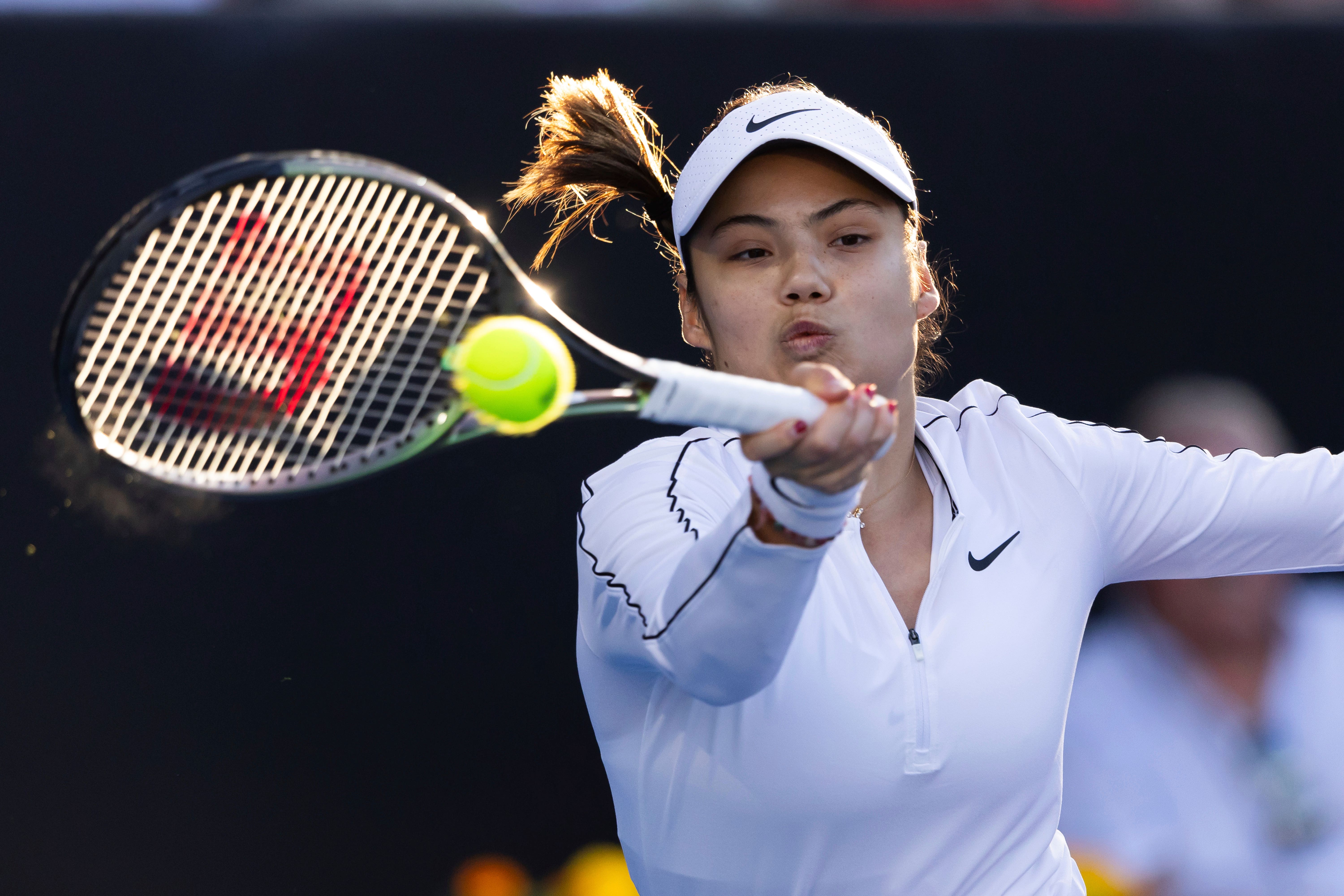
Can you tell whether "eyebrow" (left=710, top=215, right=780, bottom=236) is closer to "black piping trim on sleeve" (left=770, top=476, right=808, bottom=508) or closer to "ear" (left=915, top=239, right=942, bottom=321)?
"ear" (left=915, top=239, right=942, bottom=321)

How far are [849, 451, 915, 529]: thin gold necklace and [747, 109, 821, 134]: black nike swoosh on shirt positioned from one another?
17.1 inches

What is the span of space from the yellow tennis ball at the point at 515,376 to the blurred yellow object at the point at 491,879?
1.84 meters

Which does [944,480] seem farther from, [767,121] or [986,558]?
[767,121]

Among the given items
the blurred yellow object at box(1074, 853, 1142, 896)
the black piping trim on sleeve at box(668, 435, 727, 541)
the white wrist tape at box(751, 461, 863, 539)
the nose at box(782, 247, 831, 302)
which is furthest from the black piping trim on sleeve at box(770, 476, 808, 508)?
the blurred yellow object at box(1074, 853, 1142, 896)

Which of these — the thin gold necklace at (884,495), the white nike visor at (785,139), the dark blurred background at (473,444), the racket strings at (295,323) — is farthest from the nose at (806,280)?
the dark blurred background at (473,444)

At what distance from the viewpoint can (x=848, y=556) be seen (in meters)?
1.26

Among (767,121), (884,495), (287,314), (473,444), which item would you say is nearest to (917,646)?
(884,495)

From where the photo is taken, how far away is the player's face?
4.24ft

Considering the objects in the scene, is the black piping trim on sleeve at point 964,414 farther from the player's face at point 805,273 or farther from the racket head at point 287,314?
the racket head at point 287,314

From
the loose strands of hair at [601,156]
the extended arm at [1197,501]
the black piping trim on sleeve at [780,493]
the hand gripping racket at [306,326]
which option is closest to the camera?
the black piping trim on sleeve at [780,493]

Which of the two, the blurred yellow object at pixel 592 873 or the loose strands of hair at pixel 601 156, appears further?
the blurred yellow object at pixel 592 873

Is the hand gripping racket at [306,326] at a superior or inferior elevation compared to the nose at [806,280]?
inferior

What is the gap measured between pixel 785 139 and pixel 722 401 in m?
0.48

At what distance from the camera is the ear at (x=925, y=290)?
149 cm
